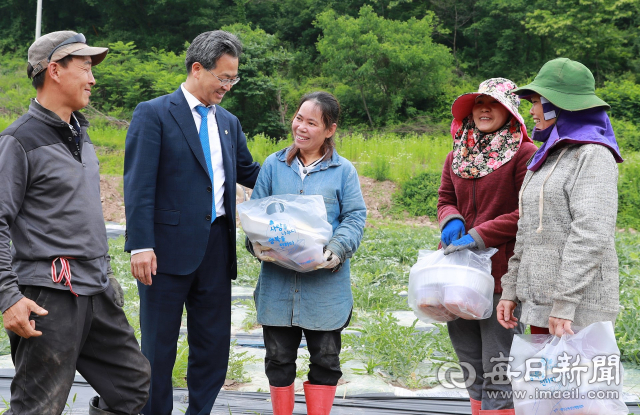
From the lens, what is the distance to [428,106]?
72.1 ft

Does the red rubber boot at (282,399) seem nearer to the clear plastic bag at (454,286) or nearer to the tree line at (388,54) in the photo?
the clear plastic bag at (454,286)

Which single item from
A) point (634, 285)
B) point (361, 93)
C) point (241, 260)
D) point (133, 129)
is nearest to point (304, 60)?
point (361, 93)

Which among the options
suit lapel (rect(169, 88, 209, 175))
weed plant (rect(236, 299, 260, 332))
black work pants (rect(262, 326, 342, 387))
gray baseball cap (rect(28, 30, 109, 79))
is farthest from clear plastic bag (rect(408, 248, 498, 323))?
weed plant (rect(236, 299, 260, 332))

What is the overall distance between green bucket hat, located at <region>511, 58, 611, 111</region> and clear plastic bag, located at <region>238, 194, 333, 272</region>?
958mm

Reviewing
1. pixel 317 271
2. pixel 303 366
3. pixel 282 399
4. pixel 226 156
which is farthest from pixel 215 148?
pixel 303 366

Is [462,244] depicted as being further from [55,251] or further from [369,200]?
[369,200]

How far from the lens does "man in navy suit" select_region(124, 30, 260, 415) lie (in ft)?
8.66

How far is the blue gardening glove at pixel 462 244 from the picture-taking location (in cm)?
246

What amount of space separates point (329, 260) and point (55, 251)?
107cm

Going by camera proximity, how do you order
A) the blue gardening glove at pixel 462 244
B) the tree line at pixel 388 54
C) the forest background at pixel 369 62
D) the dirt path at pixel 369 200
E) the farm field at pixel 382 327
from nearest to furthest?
the blue gardening glove at pixel 462 244 → the farm field at pixel 382 327 → the dirt path at pixel 369 200 → the forest background at pixel 369 62 → the tree line at pixel 388 54

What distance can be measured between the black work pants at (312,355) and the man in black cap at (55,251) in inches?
24.5

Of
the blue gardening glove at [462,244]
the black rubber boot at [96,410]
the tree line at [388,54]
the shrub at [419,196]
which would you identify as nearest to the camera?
the black rubber boot at [96,410]

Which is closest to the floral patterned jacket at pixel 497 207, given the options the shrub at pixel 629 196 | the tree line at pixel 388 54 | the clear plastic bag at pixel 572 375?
the clear plastic bag at pixel 572 375

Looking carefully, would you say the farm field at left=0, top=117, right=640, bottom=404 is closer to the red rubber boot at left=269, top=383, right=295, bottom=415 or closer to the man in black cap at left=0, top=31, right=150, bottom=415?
the red rubber boot at left=269, top=383, right=295, bottom=415
